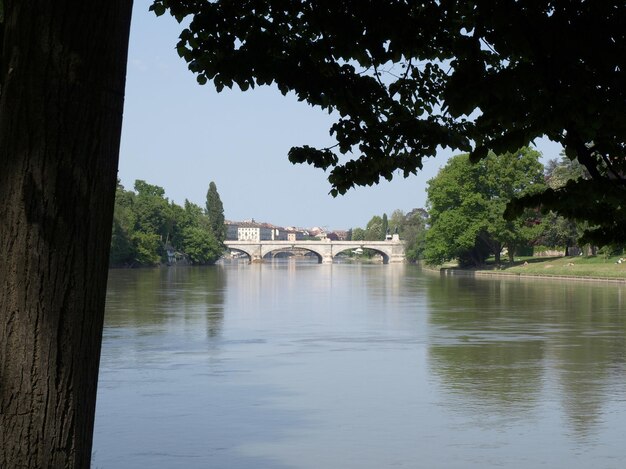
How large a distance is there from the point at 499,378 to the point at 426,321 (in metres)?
12.2

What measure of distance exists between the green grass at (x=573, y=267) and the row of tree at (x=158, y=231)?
36.4 m

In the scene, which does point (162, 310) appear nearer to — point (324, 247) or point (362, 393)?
point (362, 393)

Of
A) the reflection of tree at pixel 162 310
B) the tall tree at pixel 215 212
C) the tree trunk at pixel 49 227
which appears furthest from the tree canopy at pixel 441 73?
the tall tree at pixel 215 212

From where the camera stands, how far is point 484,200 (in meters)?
75.6

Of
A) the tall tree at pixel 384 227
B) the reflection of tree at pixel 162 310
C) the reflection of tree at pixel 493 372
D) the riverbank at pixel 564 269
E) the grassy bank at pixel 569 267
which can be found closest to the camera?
the reflection of tree at pixel 493 372

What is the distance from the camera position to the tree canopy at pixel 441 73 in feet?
18.5

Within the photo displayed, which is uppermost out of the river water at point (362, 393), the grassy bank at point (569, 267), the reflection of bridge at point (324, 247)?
the reflection of bridge at point (324, 247)

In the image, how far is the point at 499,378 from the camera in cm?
1602

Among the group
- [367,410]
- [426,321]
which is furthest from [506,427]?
[426,321]

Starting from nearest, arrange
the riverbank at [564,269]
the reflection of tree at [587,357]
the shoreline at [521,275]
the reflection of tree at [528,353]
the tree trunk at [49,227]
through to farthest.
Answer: the tree trunk at [49,227] < the reflection of tree at [587,357] < the reflection of tree at [528,353] < the shoreline at [521,275] < the riverbank at [564,269]

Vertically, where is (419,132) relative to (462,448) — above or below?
above

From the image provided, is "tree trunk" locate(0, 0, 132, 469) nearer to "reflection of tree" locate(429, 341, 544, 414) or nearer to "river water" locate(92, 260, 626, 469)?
"river water" locate(92, 260, 626, 469)

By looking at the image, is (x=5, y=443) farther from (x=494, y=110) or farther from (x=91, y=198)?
(x=494, y=110)

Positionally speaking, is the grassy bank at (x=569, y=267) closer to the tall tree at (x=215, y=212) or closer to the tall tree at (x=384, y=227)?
the tall tree at (x=215, y=212)
